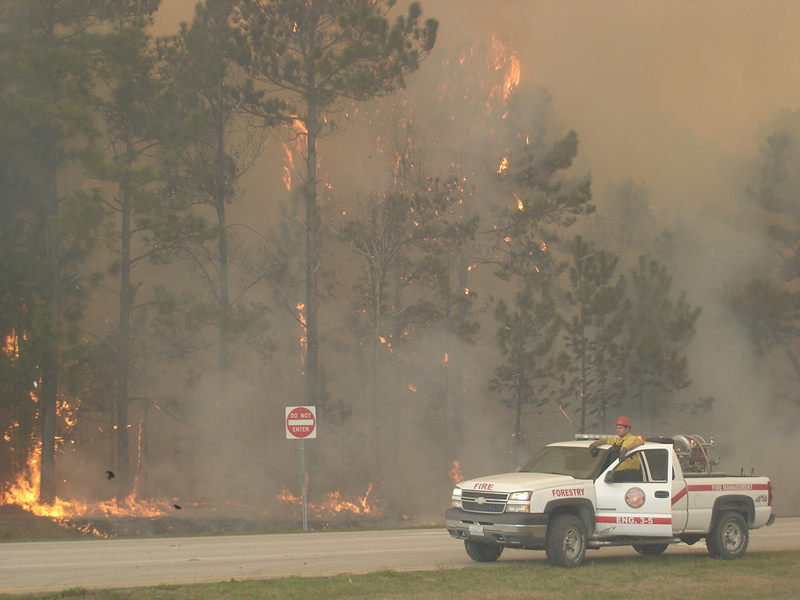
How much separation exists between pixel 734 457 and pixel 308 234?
21100 mm

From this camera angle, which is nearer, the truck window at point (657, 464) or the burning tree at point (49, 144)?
the truck window at point (657, 464)

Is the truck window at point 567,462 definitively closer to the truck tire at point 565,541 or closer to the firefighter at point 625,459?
the firefighter at point 625,459

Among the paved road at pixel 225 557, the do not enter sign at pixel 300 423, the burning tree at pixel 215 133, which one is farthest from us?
the burning tree at pixel 215 133

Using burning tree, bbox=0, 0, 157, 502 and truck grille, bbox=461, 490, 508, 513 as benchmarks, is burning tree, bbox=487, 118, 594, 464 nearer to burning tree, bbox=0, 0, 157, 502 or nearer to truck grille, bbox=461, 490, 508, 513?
burning tree, bbox=0, 0, 157, 502

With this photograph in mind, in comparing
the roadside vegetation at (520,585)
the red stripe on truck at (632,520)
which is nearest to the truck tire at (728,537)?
the roadside vegetation at (520,585)

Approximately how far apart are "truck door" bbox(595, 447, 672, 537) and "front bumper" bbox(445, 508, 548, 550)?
3.34 ft

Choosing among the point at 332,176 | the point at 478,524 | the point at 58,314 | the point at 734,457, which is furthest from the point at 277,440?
the point at 478,524

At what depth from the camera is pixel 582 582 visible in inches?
372

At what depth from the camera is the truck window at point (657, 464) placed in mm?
11055

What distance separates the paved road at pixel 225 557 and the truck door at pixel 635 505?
1494 mm

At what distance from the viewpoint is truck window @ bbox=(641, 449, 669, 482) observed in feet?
36.3

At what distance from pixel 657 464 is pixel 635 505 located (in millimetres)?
679

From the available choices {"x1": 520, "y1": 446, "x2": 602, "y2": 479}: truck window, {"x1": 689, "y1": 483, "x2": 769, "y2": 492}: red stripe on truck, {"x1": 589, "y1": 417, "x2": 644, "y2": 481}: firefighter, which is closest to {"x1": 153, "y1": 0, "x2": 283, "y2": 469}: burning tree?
{"x1": 520, "y1": 446, "x2": 602, "y2": 479}: truck window

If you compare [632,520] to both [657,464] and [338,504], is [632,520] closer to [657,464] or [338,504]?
[657,464]
